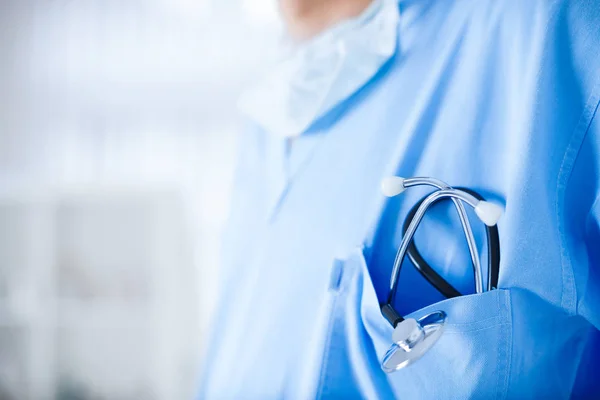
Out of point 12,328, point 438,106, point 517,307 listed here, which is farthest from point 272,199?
point 12,328

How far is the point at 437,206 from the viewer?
21.8 inches

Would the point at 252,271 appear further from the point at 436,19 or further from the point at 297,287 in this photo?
the point at 436,19

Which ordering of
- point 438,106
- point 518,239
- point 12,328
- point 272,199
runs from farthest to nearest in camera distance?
point 12,328, point 272,199, point 438,106, point 518,239

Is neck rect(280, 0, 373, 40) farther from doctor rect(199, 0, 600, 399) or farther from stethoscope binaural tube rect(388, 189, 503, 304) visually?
stethoscope binaural tube rect(388, 189, 503, 304)

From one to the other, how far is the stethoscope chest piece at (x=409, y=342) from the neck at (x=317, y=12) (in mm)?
514

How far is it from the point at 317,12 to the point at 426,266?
477 mm

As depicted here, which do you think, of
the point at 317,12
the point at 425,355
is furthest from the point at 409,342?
the point at 317,12

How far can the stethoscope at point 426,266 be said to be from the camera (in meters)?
0.43

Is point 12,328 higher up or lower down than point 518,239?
lower down

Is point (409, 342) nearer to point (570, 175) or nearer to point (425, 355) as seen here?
point (425, 355)

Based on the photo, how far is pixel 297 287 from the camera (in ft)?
2.11

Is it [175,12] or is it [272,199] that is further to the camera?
[175,12]

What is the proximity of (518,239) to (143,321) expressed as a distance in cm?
198

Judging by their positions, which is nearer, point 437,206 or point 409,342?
point 409,342
